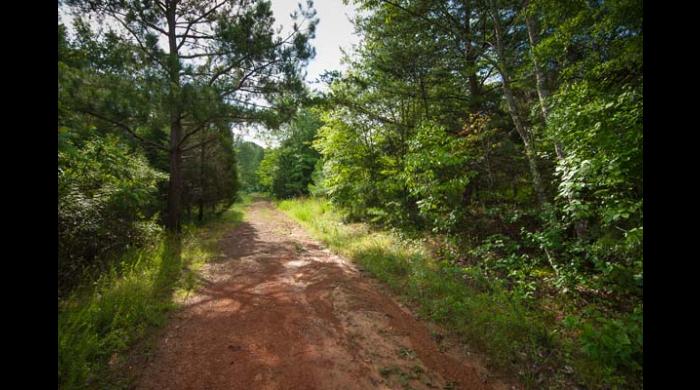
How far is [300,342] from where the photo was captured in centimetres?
338

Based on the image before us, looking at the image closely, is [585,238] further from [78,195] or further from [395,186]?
[78,195]

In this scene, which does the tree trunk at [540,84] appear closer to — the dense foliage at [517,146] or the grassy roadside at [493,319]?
the dense foliage at [517,146]

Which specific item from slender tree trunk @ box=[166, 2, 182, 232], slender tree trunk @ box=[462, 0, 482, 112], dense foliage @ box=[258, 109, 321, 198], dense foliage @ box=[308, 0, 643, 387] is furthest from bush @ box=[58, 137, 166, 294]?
dense foliage @ box=[258, 109, 321, 198]

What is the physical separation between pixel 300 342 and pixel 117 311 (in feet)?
8.47

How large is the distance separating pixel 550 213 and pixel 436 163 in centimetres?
268

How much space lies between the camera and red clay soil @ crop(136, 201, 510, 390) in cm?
278

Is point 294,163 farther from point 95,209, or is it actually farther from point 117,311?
point 117,311

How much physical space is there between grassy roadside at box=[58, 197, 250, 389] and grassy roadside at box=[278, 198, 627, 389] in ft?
12.6

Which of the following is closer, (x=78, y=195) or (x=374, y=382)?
(x=374, y=382)

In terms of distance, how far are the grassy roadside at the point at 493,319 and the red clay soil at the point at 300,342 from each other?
13.0 inches
